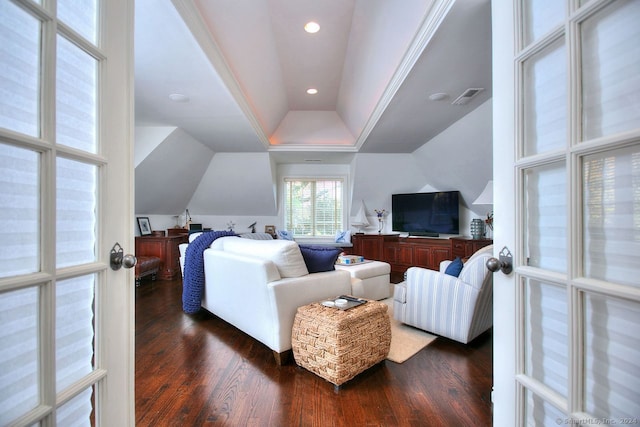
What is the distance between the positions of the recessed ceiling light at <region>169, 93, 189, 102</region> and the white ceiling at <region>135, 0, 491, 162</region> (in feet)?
0.27

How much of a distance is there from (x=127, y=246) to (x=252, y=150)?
15.1 ft

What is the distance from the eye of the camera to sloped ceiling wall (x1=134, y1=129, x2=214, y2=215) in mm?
4290

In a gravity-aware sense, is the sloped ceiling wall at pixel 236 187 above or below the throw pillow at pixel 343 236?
above

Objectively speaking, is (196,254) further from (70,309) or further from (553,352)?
(553,352)

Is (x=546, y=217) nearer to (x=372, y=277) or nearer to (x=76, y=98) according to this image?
(x=76, y=98)

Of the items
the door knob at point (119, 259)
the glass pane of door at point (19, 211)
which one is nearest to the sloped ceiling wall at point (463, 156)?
the door knob at point (119, 259)

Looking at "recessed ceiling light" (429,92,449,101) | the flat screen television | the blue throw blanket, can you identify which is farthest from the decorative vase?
the blue throw blanket

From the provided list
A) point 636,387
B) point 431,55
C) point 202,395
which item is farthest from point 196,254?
point 636,387

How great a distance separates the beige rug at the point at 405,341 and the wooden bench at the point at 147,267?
3.70 m

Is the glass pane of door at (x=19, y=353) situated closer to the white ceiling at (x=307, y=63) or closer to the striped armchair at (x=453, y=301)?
the white ceiling at (x=307, y=63)

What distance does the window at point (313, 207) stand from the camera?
670 cm

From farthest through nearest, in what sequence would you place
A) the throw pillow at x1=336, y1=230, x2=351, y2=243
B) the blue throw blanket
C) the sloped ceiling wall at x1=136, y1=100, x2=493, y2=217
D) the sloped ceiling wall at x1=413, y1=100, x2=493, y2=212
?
the throw pillow at x1=336, y1=230, x2=351, y2=243 → the sloped ceiling wall at x1=136, y1=100, x2=493, y2=217 → the sloped ceiling wall at x1=413, y1=100, x2=493, y2=212 → the blue throw blanket

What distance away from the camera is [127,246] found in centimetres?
91

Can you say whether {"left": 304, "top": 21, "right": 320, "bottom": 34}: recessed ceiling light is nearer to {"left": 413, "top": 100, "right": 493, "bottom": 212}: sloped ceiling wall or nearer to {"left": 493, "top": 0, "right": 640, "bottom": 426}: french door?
{"left": 413, "top": 100, "right": 493, "bottom": 212}: sloped ceiling wall
